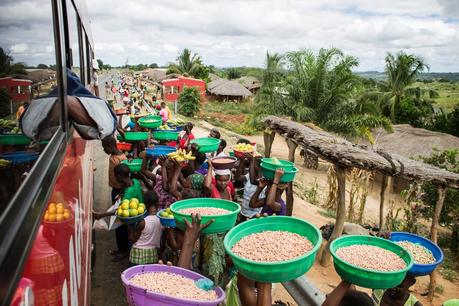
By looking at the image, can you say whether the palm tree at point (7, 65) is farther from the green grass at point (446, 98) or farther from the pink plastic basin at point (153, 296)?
the green grass at point (446, 98)

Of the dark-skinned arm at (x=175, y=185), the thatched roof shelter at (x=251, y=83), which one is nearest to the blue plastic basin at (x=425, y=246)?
the dark-skinned arm at (x=175, y=185)

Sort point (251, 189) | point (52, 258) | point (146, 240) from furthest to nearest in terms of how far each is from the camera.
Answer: point (251, 189), point (146, 240), point (52, 258)

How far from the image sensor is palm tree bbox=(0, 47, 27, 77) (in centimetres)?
92

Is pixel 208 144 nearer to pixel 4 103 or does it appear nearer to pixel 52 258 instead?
pixel 52 258

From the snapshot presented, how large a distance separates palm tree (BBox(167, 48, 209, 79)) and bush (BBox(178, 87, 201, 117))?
14077 millimetres

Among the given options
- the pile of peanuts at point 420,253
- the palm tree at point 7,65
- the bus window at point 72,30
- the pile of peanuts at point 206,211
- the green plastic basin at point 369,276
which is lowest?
the pile of peanuts at point 420,253

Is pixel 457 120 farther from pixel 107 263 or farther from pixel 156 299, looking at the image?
pixel 156 299

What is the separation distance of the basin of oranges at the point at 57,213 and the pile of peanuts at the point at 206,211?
152cm

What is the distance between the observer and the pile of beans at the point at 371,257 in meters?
2.33

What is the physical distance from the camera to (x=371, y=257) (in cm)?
245

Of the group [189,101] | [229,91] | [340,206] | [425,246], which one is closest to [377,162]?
[340,206]

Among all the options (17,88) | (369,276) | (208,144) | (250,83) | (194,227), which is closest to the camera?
(17,88)

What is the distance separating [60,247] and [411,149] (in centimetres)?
1700

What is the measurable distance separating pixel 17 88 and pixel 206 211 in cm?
224
